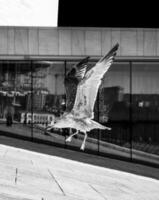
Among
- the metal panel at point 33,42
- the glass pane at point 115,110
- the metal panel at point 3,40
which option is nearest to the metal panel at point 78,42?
the metal panel at point 33,42

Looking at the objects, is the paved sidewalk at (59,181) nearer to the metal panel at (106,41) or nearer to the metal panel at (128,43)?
the metal panel at (106,41)

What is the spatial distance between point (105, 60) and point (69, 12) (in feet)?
14.9

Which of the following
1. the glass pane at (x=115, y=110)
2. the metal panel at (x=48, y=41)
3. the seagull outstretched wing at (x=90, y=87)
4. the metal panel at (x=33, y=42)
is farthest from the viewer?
the metal panel at (x=48, y=41)

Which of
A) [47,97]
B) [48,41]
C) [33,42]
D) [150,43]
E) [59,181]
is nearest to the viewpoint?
[59,181]

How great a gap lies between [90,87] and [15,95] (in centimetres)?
351

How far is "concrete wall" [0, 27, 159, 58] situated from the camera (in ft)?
78.8

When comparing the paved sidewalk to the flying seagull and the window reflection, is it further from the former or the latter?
the window reflection

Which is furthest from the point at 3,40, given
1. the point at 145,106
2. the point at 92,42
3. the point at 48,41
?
the point at 145,106

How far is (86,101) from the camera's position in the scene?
23.2 m

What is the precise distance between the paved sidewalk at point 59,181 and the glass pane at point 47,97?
3250 mm

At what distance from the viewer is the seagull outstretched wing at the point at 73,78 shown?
75.5 ft

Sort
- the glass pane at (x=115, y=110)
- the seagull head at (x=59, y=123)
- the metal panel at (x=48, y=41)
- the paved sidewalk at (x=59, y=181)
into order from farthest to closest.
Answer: the metal panel at (x=48, y=41), the seagull head at (x=59, y=123), the glass pane at (x=115, y=110), the paved sidewalk at (x=59, y=181)

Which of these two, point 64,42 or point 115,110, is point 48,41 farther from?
point 115,110

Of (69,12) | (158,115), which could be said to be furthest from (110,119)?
(69,12)
